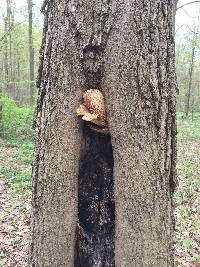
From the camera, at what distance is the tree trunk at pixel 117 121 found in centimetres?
181

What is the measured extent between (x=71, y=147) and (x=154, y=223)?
1.95 feet

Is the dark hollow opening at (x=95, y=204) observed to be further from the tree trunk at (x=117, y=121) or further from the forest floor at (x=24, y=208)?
the forest floor at (x=24, y=208)

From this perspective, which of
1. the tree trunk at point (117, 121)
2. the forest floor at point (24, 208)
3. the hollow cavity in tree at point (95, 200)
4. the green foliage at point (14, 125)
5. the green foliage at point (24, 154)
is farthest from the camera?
the green foliage at point (14, 125)

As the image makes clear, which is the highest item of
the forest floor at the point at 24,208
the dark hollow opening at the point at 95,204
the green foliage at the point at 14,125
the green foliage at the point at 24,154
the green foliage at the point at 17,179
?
the dark hollow opening at the point at 95,204

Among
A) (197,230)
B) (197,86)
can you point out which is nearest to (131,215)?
(197,230)

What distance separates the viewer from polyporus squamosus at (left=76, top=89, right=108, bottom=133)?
6.10 feet

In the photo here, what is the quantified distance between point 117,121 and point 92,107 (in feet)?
0.49

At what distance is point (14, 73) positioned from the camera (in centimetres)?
3055

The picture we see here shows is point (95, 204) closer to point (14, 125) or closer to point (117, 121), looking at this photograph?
point (117, 121)

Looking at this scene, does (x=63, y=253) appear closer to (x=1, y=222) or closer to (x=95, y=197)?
(x=95, y=197)

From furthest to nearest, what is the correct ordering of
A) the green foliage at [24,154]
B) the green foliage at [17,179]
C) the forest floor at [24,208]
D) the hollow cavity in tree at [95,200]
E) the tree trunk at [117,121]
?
the green foliage at [24,154], the green foliage at [17,179], the forest floor at [24,208], the hollow cavity in tree at [95,200], the tree trunk at [117,121]

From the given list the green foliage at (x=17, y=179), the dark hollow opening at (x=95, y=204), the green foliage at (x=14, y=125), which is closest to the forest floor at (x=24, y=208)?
the green foliage at (x=17, y=179)

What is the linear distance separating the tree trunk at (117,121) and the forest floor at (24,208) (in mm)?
2935

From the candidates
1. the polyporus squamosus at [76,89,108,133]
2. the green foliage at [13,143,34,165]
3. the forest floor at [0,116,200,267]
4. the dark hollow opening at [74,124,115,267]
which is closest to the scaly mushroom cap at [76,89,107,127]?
the polyporus squamosus at [76,89,108,133]
